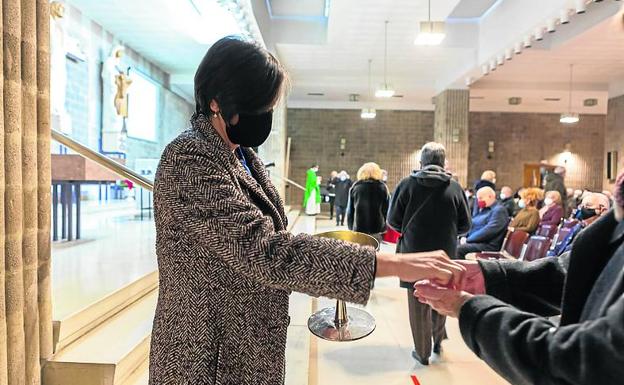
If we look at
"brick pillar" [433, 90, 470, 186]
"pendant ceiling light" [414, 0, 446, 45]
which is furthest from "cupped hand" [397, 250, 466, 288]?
"brick pillar" [433, 90, 470, 186]

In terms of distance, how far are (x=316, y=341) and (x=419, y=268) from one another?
3.11 m

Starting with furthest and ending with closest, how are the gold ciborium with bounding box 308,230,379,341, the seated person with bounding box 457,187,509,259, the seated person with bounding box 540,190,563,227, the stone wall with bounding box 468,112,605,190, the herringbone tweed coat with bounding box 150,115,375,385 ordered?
the stone wall with bounding box 468,112,605,190 < the seated person with bounding box 540,190,563,227 < the seated person with bounding box 457,187,509,259 < the gold ciborium with bounding box 308,230,379,341 < the herringbone tweed coat with bounding box 150,115,375,385

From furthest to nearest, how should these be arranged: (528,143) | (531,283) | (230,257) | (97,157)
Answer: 1. (528,143)
2. (97,157)
3. (531,283)
4. (230,257)

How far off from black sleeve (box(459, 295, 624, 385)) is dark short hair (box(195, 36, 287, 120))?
2.17ft

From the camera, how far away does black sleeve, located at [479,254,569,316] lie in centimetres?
119

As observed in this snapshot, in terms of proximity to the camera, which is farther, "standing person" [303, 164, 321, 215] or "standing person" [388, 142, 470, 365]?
"standing person" [303, 164, 321, 215]

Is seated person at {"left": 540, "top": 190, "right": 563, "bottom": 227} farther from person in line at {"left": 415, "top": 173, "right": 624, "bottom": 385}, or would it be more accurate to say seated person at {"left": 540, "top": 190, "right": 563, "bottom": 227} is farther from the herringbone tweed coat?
the herringbone tweed coat

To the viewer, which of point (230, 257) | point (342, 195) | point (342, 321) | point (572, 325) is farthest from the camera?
point (342, 195)

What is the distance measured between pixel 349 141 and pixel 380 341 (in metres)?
14.4

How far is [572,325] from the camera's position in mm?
771

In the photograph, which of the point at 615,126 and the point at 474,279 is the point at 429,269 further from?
the point at 615,126

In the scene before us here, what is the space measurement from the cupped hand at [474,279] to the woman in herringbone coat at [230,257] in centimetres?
8

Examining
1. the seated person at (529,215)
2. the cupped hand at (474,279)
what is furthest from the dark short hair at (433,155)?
the seated person at (529,215)

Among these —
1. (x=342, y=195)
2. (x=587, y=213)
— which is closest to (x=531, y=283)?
(x=587, y=213)
